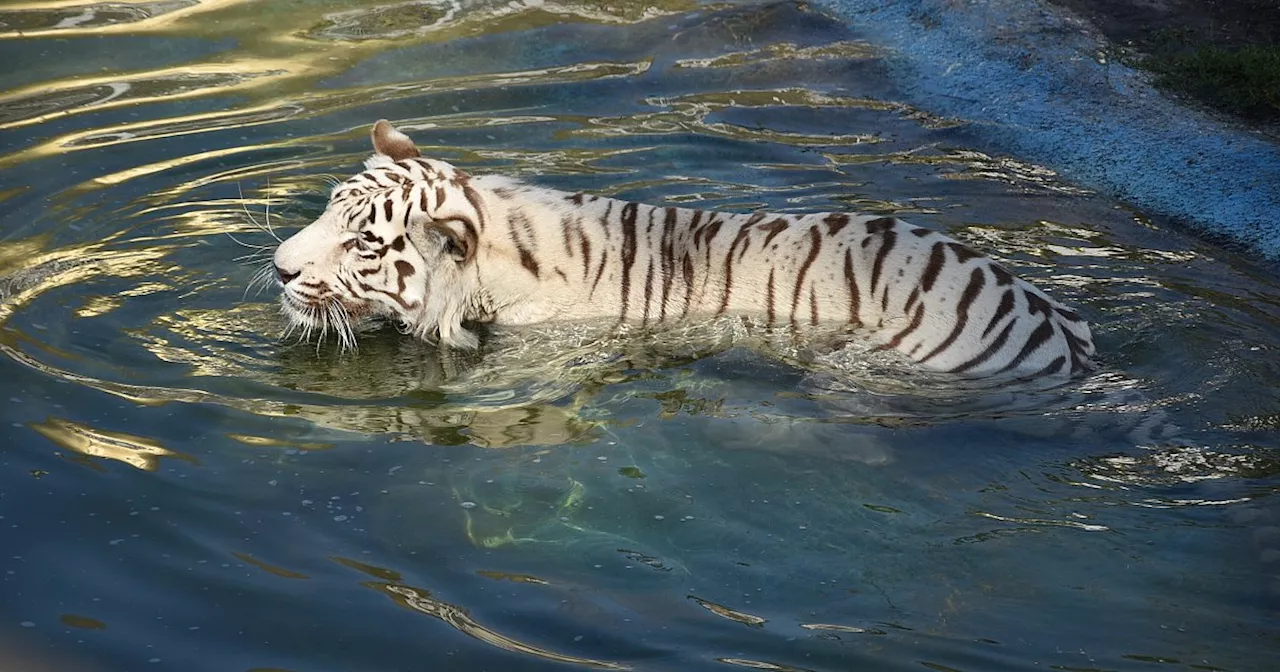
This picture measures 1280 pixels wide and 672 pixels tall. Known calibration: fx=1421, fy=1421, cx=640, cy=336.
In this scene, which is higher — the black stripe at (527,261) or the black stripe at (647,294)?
the black stripe at (527,261)

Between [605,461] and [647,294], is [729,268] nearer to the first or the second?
[647,294]

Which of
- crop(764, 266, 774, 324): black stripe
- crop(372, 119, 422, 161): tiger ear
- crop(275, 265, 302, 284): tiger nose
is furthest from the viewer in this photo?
crop(372, 119, 422, 161): tiger ear

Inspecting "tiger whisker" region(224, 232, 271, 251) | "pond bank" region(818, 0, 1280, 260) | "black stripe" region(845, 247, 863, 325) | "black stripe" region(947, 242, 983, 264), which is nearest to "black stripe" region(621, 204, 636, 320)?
"black stripe" region(845, 247, 863, 325)

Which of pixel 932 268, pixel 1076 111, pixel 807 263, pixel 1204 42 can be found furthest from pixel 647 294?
pixel 1204 42

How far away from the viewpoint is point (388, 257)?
13.8 ft

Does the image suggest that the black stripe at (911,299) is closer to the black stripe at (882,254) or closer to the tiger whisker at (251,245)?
the black stripe at (882,254)

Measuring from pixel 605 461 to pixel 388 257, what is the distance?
1033mm

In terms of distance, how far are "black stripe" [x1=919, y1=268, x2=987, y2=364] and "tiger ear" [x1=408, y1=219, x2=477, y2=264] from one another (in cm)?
134

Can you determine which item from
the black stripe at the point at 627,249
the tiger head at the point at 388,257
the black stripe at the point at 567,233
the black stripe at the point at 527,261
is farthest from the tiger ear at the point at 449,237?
the black stripe at the point at 627,249

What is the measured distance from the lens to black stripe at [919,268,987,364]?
3863 millimetres

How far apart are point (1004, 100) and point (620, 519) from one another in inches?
166

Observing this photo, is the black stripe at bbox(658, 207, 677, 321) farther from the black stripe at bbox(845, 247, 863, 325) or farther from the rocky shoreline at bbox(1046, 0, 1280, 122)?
the rocky shoreline at bbox(1046, 0, 1280, 122)

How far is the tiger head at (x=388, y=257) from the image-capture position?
4.16 metres

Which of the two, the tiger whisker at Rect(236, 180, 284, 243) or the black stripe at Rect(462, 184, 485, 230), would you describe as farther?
Answer: the tiger whisker at Rect(236, 180, 284, 243)
